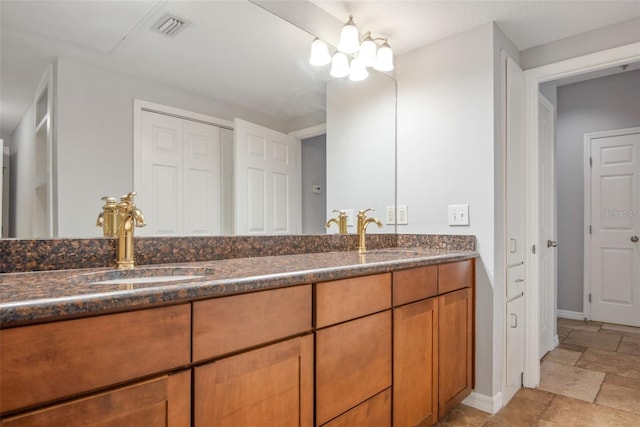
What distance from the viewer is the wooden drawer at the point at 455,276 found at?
1836mm

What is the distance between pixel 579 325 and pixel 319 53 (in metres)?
3.62

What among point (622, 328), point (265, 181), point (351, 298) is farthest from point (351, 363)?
point (622, 328)

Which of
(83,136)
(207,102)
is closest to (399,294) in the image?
(207,102)

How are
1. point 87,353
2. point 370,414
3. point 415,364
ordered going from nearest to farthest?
point 87,353, point 370,414, point 415,364

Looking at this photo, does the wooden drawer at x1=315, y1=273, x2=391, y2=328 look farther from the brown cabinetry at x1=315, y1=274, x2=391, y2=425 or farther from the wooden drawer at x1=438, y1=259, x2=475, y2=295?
the wooden drawer at x1=438, y1=259, x2=475, y2=295

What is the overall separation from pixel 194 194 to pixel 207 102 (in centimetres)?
42

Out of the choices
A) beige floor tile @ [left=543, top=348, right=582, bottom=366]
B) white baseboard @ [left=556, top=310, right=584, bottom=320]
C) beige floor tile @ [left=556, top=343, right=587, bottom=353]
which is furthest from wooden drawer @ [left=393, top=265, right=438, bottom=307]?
white baseboard @ [left=556, top=310, right=584, bottom=320]

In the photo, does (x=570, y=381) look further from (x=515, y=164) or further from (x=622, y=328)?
(x=622, y=328)

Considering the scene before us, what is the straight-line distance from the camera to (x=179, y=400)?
861mm

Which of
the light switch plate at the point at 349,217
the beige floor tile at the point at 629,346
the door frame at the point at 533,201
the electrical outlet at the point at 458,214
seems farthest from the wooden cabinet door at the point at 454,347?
the beige floor tile at the point at 629,346

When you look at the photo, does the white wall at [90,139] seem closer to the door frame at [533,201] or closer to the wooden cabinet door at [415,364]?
the wooden cabinet door at [415,364]

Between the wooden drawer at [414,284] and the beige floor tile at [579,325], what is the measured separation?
275 centimetres

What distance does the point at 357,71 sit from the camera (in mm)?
2318

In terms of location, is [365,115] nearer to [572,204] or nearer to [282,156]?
[282,156]
